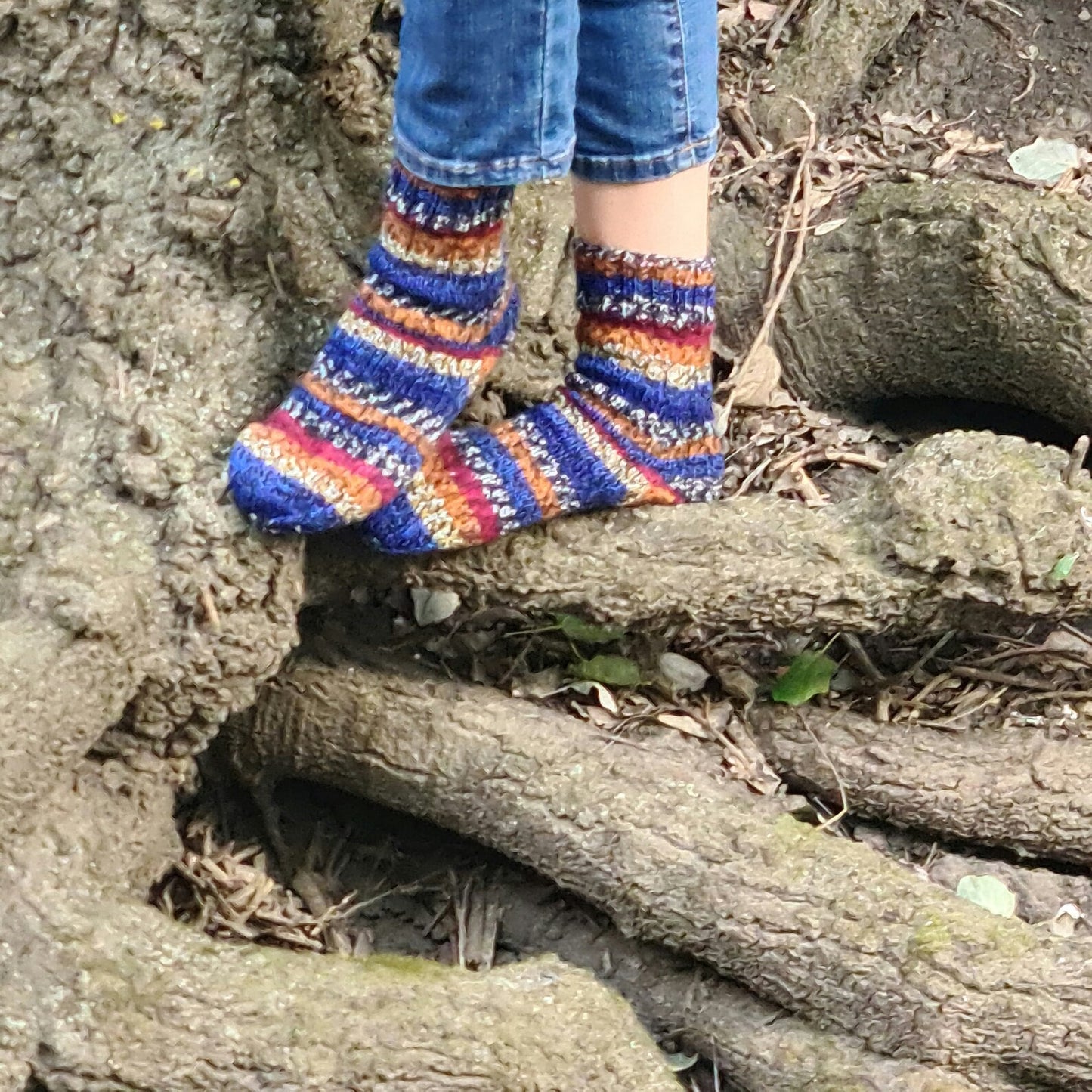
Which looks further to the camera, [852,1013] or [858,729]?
[858,729]

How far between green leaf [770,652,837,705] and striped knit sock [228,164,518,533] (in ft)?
2.06

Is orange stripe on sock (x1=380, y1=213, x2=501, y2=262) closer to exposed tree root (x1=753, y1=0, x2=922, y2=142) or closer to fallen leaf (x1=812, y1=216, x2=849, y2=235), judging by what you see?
fallen leaf (x1=812, y1=216, x2=849, y2=235)

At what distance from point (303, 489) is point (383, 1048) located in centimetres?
55

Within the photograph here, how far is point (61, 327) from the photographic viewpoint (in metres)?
1.32

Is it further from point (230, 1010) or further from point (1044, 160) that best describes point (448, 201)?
point (1044, 160)

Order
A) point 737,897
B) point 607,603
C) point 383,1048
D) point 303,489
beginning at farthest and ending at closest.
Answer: point 607,603
point 737,897
point 303,489
point 383,1048

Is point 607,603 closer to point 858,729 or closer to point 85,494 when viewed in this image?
point 858,729

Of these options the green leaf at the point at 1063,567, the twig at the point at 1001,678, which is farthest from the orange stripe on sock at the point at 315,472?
the twig at the point at 1001,678

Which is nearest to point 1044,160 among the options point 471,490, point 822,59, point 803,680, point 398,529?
point 822,59

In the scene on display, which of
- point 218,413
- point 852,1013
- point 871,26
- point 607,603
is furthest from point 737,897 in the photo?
point 871,26

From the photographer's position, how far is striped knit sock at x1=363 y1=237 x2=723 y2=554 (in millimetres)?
1374

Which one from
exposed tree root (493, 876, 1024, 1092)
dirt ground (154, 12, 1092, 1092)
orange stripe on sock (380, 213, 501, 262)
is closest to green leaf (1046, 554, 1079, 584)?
dirt ground (154, 12, 1092, 1092)

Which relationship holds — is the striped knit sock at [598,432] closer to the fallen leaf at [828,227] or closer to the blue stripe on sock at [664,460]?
the blue stripe on sock at [664,460]

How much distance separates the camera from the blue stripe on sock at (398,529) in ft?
4.37
